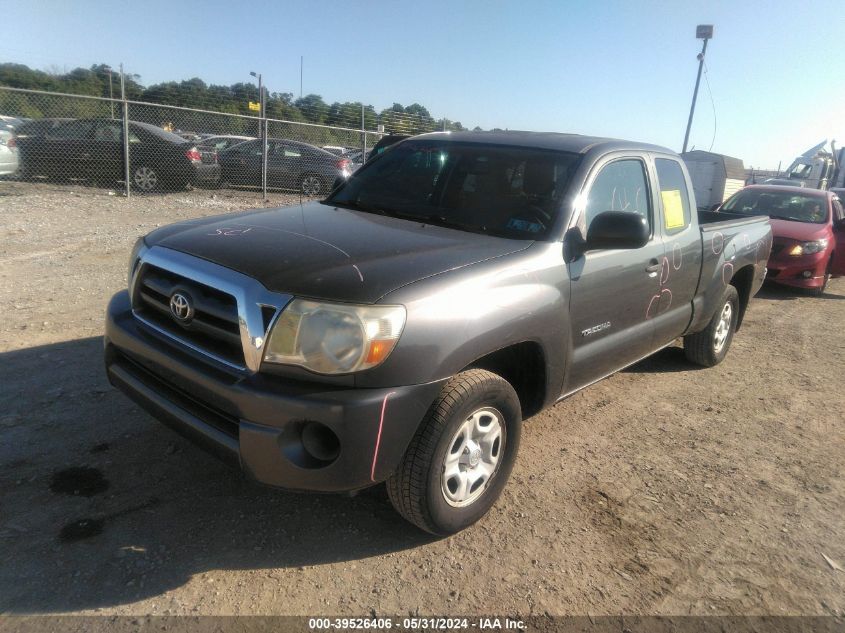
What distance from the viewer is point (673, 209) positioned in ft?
14.0

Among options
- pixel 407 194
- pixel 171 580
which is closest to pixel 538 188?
pixel 407 194

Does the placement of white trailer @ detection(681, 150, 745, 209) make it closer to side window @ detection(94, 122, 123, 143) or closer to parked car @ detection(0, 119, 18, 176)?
side window @ detection(94, 122, 123, 143)

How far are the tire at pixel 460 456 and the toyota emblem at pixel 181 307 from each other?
3.56 feet

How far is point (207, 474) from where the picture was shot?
3146mm

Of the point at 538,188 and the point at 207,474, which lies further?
the point at 538,188

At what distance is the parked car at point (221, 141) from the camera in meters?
15.2

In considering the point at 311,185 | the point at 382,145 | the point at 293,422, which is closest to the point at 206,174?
the point at 311,185

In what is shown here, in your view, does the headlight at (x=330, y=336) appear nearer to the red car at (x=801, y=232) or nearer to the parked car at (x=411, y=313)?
the parked car at (x=411, y=313)

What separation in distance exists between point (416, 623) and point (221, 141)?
16895mm

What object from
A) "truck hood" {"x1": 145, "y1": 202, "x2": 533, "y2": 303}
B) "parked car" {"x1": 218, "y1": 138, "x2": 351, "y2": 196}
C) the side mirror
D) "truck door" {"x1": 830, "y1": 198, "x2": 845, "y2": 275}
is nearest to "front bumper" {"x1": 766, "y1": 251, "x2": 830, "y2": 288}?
"truck door" {"x1": 830, "y1": 198, "x2": 845, "y2": 275}

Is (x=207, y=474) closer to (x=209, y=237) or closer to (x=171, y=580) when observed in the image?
(x=171, y=580)

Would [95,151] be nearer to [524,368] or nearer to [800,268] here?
[524,368]

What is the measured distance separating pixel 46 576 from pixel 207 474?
34.4 inches

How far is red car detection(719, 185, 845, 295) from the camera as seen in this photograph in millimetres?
8836
